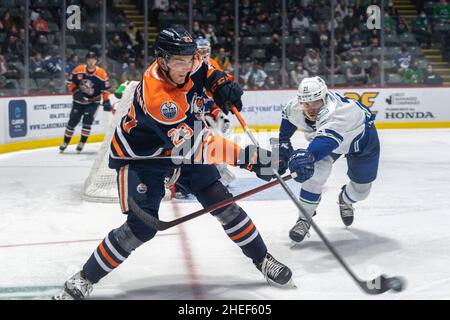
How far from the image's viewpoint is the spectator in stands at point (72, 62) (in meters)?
10.9

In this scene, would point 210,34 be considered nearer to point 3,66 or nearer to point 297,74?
point 297,74

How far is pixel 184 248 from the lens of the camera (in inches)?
181

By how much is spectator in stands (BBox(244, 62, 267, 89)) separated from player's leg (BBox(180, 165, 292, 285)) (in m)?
8.70

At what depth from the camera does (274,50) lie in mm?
12703

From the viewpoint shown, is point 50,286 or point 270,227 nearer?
point 50,286

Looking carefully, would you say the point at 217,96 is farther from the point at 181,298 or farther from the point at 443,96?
the point at 443,96

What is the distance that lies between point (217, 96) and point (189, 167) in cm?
33

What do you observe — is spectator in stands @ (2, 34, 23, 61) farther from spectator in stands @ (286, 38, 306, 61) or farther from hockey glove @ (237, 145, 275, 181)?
hockey glove @ (237, 145, 275, 181)

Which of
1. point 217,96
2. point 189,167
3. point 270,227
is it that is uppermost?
point 217,96

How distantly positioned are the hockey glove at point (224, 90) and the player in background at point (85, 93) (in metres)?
6.28

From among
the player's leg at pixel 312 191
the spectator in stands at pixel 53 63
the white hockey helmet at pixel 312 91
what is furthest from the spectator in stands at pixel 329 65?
the white hockey helmet at pixel 312 91

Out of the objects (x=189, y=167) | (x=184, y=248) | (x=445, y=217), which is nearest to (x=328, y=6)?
(x=445, y=217)
